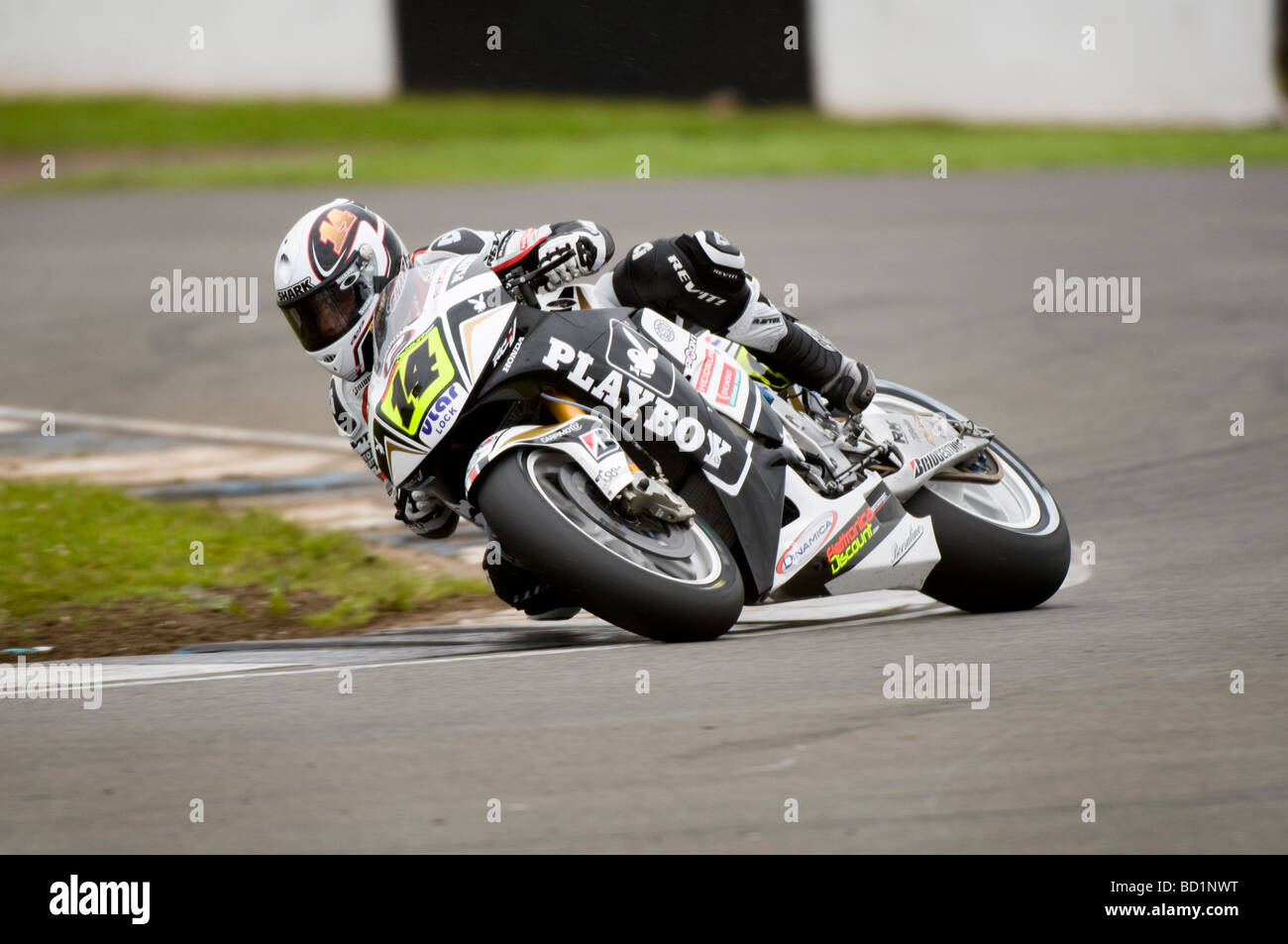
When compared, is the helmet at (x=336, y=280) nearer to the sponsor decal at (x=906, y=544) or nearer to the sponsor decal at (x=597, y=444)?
the sponsor decal at (x=597, y=444)

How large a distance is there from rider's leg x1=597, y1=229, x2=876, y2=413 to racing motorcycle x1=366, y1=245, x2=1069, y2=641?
77mm

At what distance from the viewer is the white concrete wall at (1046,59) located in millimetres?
24000

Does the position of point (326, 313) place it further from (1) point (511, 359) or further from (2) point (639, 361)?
(2) point (639, 361)

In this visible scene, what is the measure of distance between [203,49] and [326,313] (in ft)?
68.5

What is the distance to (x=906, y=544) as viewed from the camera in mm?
6133

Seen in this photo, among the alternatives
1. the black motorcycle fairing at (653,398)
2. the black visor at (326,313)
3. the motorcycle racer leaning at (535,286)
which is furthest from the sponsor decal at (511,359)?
the black visor at (326,313)

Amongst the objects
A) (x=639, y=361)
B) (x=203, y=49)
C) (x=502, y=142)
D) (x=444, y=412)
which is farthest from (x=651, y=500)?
(x=203, y=49)

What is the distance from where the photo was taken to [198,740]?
4.83 meters

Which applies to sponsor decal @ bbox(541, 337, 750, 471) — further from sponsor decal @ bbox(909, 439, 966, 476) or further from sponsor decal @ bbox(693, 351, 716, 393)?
sponsor decal @ bbox(909, 439, 966, 476)

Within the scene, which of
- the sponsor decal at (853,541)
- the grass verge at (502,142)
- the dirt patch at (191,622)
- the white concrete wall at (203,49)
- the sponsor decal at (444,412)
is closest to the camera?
the sponsor decal at (444,412)

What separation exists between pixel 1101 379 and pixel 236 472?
491 cm

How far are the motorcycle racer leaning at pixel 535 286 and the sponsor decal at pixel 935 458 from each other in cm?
30
